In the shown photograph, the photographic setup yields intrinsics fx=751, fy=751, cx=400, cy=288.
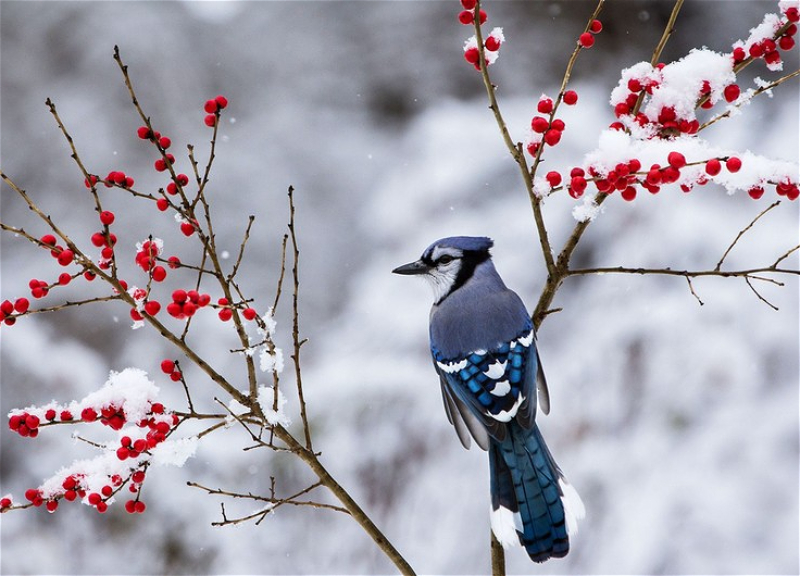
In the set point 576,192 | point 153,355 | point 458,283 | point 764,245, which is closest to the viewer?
point 576,192

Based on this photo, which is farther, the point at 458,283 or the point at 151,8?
the point at 151,8

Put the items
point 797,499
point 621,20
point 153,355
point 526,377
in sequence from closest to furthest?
point 526,377 < point 797,499 < point 153,355 < point 621,20

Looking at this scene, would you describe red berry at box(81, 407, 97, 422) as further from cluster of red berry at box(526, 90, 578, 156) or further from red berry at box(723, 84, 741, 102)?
red berry at box(723, 84, 741, 102)

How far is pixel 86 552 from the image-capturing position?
3043 millimetres

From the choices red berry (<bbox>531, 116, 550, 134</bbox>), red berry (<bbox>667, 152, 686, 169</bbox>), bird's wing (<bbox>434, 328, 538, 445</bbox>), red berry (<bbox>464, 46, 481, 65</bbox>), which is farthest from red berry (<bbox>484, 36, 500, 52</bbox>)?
bird's wing (<bbox>434, 328, 538, 445</bbox>)

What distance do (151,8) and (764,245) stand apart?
11.6 feet

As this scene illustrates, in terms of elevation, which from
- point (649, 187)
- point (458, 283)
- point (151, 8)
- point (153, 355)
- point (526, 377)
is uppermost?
point (151, 8)

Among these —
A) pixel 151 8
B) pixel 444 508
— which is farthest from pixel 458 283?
pixel 151 8

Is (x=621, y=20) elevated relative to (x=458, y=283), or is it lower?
elevated

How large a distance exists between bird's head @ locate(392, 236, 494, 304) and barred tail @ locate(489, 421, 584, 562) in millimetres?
358

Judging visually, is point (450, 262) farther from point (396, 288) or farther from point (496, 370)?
point (396, 288)

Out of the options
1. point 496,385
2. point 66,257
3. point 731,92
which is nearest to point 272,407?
point 66,257

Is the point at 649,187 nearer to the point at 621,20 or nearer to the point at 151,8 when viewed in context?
the point at 621,20

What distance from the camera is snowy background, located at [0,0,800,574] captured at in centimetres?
286
